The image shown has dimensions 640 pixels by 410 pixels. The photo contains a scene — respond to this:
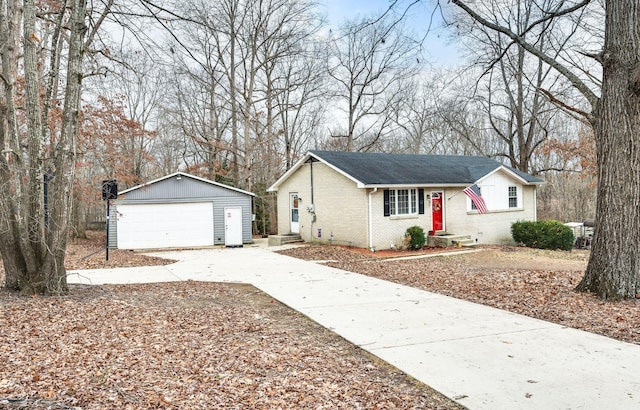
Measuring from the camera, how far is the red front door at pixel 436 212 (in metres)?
19.8

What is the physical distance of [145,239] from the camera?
20.0 m

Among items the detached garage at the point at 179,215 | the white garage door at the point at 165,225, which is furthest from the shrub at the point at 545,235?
the white garage door at the point at 165,225

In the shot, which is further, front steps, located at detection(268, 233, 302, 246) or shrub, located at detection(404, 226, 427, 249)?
front steps, located at detection(268, 233, 302, 246)

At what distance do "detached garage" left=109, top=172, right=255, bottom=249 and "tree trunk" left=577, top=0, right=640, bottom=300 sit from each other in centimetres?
1575

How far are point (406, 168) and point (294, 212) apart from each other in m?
5.68

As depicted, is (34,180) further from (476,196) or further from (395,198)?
(476,196)

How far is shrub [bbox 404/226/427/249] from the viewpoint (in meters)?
18.3

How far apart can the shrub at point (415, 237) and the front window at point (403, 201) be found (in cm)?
84

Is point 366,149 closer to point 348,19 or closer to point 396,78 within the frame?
point 396,78

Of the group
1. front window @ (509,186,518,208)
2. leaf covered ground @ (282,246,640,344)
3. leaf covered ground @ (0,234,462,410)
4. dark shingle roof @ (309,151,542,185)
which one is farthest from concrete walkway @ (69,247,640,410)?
front window @ (509,186,518,208)

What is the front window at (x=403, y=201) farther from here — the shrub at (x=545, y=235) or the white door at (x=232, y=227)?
the white door at (x=232, y=227)

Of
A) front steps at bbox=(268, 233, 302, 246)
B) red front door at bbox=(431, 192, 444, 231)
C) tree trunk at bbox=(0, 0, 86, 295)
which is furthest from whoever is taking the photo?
front steps at bbox=(268, 233, 302, 246)

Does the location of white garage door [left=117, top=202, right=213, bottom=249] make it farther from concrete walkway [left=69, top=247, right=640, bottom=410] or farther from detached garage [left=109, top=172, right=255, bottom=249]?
concrete walkway [left=69, top=247, right=640, bottom=410]

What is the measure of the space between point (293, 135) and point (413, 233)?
16760mm
